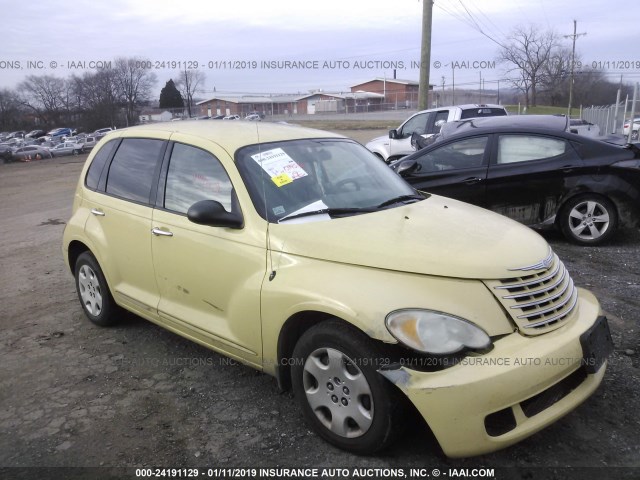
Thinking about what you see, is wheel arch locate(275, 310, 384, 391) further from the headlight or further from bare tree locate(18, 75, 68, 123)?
bare tree locate(18, 75, 68, 123)

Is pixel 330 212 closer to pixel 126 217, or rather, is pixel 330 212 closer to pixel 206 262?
pixel 206 262

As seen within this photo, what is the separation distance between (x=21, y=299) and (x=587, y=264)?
6016 millimetres

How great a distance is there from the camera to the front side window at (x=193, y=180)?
341 cm

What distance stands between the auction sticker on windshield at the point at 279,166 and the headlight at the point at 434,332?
1.27 m

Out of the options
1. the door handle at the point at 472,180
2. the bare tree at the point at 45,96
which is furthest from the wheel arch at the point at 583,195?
the bare tree at the point at 45,96

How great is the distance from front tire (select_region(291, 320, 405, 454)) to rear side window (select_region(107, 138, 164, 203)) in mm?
1891

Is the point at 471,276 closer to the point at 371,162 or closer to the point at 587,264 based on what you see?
the point at 371,162

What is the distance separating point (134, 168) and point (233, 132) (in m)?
0.97

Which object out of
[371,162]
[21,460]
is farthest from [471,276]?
[21,460]

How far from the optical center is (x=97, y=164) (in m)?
4.68

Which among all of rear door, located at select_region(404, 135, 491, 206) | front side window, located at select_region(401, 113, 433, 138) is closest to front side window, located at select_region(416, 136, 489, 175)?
rear door, located at select_region(404, 135, 491, 206)

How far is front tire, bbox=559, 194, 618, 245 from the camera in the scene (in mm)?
6258

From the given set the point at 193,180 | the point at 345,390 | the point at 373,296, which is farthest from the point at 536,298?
the point at 193,180

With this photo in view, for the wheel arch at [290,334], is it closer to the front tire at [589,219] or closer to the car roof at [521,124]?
the front tire at [589,219]
